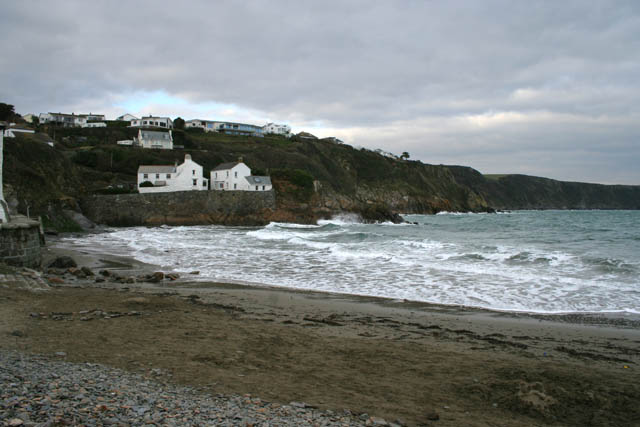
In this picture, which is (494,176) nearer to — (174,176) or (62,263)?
(174,176)

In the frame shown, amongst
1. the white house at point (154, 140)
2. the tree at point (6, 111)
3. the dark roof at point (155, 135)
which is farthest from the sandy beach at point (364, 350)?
the tree at point (6, 111)

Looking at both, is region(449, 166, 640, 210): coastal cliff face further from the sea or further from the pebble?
the pebble

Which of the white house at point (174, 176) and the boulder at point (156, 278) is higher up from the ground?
the white house at point (174, 176)

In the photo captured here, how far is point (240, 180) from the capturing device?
50062 mm

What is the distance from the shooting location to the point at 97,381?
429 cm

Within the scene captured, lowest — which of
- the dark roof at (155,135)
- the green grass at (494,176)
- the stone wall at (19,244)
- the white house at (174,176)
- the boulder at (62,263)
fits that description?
the boulder at (62,263)

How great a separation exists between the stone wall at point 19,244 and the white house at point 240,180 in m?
35.4

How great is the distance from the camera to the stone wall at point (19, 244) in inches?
503

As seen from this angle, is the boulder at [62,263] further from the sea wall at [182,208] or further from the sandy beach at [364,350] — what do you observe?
the sea wall at [182,208]

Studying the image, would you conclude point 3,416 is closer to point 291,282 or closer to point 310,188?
point 291,282

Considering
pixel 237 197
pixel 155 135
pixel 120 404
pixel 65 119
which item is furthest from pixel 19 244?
pixel 65 119

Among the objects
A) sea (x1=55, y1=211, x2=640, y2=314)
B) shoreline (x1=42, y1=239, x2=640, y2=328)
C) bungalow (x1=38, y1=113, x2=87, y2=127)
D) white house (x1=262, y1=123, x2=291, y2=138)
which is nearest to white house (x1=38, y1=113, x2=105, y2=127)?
bungalow (x1=38, y1=113, x2=87, y2=127)

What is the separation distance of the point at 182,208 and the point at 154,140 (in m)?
33.4

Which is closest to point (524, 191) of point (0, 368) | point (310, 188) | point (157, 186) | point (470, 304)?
point (310, 188)
